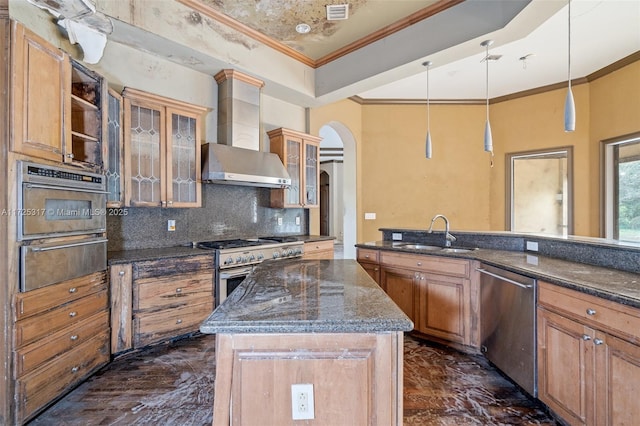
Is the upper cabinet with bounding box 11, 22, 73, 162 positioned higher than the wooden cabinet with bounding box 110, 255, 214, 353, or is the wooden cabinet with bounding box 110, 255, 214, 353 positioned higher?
the upper cabinet with bounding box 11, 22, 73, 162

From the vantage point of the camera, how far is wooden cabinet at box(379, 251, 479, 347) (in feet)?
8.66

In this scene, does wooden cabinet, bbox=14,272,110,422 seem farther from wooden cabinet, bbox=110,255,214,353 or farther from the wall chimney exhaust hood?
the wall chimney exhaust hood

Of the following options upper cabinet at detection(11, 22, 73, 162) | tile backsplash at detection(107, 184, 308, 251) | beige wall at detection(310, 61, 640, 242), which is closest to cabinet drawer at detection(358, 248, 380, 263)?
tile backsplash at detection(107, 184, 308, 251)

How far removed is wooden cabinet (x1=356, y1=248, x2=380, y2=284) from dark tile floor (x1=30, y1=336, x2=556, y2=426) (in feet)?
2.84

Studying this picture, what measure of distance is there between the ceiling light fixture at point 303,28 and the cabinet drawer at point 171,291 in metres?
2.78

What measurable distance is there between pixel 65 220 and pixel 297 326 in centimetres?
187

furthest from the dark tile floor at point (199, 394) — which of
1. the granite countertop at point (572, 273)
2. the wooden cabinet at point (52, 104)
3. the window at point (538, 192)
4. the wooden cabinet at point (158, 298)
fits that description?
the window at point (538, 192)

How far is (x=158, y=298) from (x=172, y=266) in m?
0.29

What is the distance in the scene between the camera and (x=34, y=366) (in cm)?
178

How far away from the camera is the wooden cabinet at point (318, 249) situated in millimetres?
3996

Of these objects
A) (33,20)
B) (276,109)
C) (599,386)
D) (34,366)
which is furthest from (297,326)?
(276,109)

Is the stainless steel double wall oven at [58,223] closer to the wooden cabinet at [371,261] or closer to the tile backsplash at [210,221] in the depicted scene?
the tile backsplash at [210,221]

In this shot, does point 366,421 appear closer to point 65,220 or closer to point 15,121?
point 65,220

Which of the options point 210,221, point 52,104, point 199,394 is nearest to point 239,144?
point 210,221
